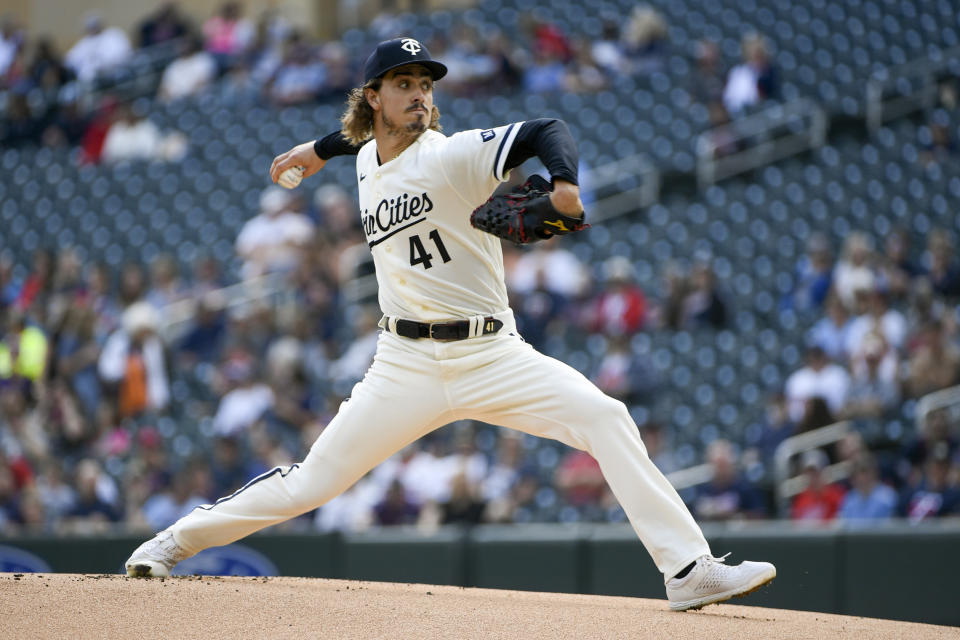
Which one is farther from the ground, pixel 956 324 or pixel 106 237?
pixel 106 237

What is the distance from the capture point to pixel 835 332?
30.0 ft

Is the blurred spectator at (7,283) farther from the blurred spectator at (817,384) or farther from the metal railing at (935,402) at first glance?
the metal railing at (935,402)

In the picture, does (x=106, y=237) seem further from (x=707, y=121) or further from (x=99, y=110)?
(x=707, y=121)

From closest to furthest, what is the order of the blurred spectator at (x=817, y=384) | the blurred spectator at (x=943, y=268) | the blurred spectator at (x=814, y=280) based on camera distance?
the blurred spectator at (x=817, y=384)
the blurred spectator at (x=943, y=268)
the blurred spectator at (x=814, y=280)

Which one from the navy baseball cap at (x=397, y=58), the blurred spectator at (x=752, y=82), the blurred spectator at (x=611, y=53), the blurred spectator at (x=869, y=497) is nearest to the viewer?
the navy baseball cap at (x=397, y=58)

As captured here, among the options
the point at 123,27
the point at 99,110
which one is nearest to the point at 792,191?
the point at 99,110

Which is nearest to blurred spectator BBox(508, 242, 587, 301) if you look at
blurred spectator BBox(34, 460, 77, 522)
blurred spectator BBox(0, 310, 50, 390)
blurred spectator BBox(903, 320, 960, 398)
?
blurred spectator BBox(903, 320, 960, 398)

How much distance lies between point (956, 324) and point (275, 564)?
4.80m

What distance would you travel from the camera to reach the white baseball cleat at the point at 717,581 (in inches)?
157

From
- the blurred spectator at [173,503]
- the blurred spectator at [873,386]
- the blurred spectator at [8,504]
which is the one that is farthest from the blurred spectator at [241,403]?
the blurred spectator at [873,386]

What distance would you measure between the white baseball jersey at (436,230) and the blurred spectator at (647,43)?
8726 millimetres

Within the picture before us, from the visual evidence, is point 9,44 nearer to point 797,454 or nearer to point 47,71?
point 47,71

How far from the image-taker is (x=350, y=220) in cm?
1152

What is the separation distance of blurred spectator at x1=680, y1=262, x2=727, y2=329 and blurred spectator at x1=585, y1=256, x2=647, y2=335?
0.34 meters
